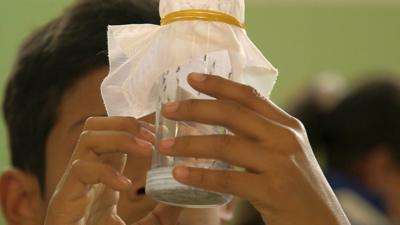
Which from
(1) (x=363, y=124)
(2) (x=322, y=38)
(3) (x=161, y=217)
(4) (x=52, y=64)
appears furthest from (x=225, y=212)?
(2) (x=322, y=38)

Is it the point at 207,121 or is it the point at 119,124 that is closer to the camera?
the point at 207,121

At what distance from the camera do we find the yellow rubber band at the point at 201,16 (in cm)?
96

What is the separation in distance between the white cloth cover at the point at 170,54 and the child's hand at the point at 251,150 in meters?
0.04

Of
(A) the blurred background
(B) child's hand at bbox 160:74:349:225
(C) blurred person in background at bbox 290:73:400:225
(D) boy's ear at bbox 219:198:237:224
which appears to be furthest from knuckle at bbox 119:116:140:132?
(A) the blurred background

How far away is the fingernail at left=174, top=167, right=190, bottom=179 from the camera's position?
91cm

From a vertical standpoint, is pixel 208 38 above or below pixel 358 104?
Result: above

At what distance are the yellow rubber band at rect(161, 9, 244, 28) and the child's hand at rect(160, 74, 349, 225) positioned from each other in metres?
0.07

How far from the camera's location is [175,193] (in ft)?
3.09

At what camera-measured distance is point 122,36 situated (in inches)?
40.8

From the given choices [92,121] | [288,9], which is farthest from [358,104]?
[288,9]

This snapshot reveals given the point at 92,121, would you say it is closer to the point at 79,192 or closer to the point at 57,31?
the point at 79,192

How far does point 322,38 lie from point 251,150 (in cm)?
370

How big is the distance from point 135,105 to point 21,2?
2.99 m

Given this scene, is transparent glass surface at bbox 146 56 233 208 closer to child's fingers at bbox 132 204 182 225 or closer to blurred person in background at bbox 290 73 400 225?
child's fingers at bbox 132 204 182 225
